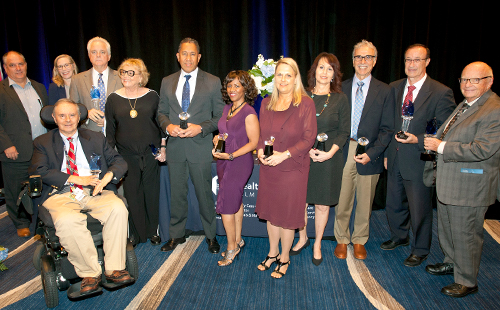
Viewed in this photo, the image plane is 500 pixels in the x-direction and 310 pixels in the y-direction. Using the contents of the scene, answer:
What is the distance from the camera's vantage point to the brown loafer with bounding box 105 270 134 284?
2.84 meters

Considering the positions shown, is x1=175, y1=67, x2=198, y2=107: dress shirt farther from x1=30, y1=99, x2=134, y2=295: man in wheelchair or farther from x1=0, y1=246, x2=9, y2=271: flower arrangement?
x1=0, y1=246, x2=9, y2=271: flower arrangement

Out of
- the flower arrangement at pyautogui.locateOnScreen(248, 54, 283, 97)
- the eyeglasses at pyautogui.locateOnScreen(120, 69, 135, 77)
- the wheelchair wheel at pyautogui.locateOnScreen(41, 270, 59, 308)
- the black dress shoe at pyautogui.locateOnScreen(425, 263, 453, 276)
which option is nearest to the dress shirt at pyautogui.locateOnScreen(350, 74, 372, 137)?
the flower arrangement at pyautogui.locateOnScreen(248, 54, 283, 97)

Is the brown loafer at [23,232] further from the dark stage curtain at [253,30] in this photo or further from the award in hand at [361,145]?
the award in hand at [361,145]

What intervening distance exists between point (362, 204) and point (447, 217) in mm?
785

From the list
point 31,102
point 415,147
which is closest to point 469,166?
point 415,147

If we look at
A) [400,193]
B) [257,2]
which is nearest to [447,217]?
[400,193]

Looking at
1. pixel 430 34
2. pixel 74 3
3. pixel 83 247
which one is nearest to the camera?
pixel 83 247

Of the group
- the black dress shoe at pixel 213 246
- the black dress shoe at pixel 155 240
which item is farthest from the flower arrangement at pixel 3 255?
the black dress shoe at pixel 213 246

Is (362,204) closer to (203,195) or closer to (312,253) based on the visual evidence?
(312,253)

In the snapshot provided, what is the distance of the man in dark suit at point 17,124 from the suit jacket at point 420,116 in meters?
4.24

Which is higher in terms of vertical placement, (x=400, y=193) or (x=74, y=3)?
(x=74, y=3)

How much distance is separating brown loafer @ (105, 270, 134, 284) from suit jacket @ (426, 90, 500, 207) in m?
2.80

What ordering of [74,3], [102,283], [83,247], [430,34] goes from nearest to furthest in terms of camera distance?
[83,247] → [102,283] → [430,34] → [74,3]

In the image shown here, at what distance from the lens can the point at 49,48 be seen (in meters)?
5.43
